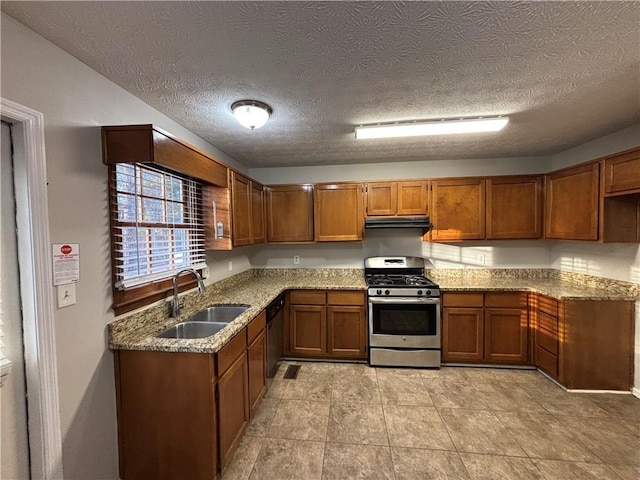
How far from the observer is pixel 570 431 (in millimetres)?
2027

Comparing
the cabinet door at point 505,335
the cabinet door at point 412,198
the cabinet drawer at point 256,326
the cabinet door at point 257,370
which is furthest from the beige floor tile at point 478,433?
the cabinet door at point 412,198

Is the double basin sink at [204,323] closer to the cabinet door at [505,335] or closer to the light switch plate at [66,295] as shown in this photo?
the light switch plate at [66,295]

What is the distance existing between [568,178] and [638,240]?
0.79 meters

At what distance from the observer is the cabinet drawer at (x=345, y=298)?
3.12 metres

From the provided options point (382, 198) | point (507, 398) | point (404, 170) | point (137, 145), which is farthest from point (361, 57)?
point (507, 398)

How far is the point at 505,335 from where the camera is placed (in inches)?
116

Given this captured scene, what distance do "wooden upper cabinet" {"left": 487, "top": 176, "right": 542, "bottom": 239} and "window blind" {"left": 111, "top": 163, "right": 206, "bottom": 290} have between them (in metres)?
3.24

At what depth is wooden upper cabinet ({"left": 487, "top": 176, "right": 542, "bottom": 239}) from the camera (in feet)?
10.3

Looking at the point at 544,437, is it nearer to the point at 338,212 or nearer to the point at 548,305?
the point at 548,305

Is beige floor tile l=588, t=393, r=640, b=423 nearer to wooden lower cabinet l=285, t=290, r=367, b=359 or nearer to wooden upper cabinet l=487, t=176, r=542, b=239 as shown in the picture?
wooden upper cabinet l=487, t=176, r=542, b=239

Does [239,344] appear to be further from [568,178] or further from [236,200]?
[568,178]

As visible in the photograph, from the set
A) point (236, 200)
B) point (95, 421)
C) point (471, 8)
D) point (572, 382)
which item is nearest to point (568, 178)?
point (572, 382)

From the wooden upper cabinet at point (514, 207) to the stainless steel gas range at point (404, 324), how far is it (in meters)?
1.12

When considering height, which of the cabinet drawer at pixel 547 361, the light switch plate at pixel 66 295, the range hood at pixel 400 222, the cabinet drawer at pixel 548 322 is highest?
the range hood at pixel 400 222
